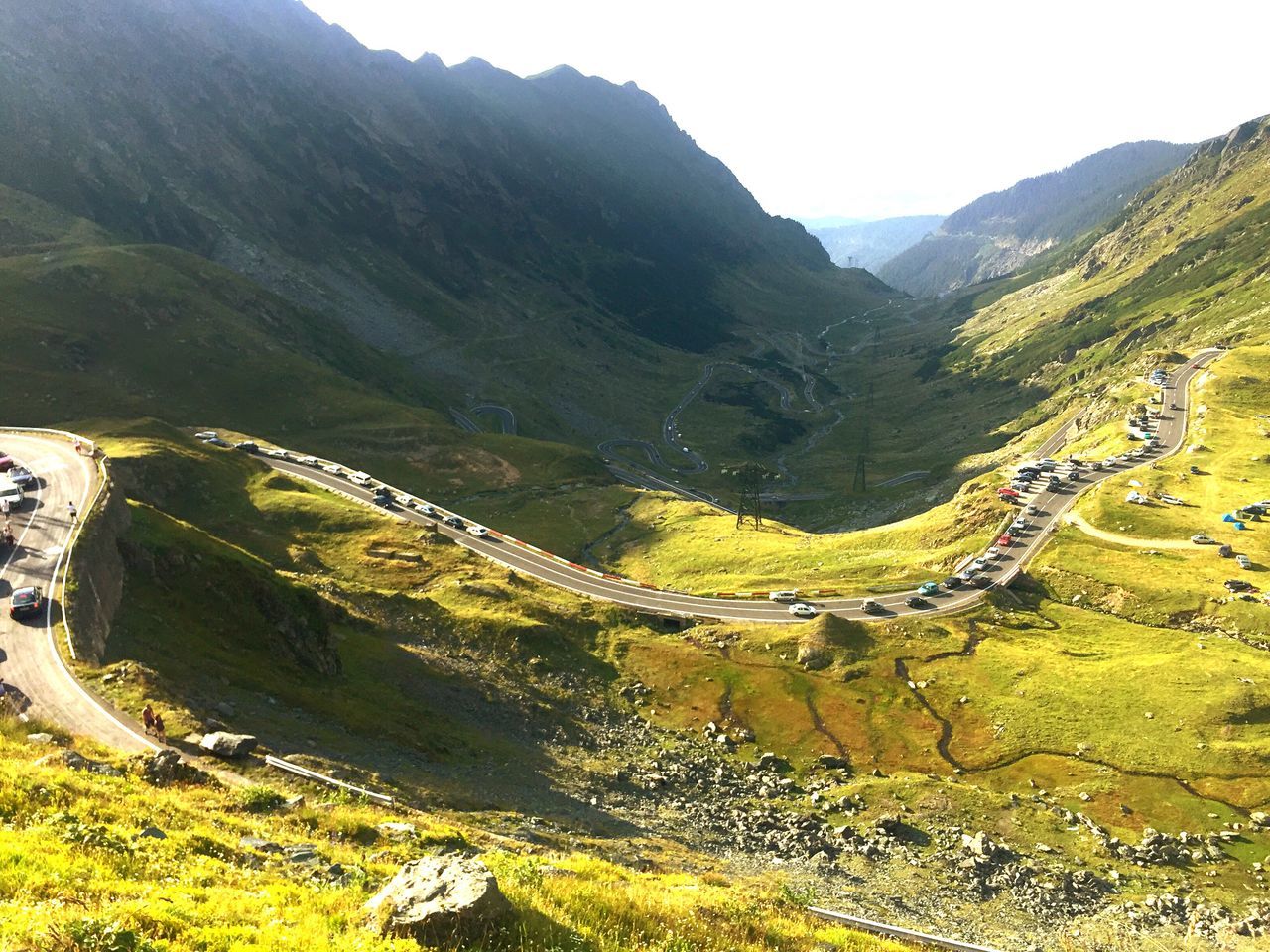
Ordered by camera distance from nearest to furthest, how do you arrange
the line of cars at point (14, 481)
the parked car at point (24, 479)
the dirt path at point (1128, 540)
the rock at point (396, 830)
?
the rock at point (396, 830) → the line of cars at point (14, 481) → the parked car at point (24, 479) → the dirt path at point (1128, 540)

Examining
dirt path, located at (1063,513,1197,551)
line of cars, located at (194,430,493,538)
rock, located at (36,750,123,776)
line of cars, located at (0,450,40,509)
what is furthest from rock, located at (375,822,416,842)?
A: dirt path, located at (1063,513,1197,551)

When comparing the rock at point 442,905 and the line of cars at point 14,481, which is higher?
the line of cars at point 14,481

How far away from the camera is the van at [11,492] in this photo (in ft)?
175

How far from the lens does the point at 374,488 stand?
4370 inches

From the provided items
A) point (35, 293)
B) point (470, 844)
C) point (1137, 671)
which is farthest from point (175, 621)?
point (35, 293)

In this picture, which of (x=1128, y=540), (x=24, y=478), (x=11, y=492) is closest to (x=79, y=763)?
(x=11, y=492)

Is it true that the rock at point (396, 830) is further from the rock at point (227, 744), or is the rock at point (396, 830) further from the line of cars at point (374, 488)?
the line of cars at point (374, 488)

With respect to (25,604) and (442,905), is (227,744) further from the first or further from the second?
(442,905)

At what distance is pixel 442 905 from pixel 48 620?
3816 centimetres

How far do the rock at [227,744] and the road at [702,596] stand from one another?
184 feet

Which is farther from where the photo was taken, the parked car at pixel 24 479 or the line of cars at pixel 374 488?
the line of cars at pixel 374 488

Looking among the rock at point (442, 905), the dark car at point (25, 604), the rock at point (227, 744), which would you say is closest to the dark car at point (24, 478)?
the dark car at point (25, 604)

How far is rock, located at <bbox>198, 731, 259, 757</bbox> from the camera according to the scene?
3064 centimetres

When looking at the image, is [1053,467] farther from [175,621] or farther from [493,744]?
[175,621]
